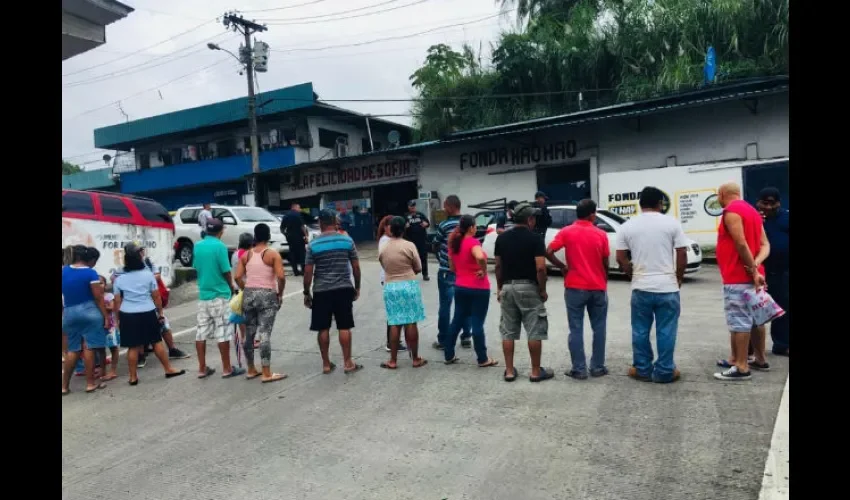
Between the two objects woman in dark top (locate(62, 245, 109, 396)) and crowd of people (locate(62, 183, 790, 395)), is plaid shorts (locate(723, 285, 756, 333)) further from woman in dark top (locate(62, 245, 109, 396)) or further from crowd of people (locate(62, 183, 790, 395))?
woman in dark top (locate(62, 245, 109, 396))

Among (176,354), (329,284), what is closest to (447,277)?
(329,284)

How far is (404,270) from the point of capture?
22.3ft

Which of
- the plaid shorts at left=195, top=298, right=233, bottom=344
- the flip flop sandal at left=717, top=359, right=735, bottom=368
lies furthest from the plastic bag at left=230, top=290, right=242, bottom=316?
the flip flop sandal at left=717, top=359, right=735, bottom=368

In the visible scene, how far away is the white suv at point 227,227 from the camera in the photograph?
55.6 feet

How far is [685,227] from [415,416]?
12520 millimetres

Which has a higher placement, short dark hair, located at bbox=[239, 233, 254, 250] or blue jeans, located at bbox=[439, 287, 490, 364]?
short dark hair, located at bbox=[239, 233, 254, 250]

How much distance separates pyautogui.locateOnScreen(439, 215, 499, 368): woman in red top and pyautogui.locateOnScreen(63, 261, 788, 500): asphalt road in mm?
369

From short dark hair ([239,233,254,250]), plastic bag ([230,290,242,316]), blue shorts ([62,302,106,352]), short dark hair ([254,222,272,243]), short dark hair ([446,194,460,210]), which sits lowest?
blue shorts ([62,302,106,352])

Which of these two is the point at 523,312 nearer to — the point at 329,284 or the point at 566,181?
the point at 329,284

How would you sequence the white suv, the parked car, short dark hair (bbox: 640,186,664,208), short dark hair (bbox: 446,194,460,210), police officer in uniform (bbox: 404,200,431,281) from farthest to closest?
the white suv
the parked car
police officer in uniform (bbox: 404,200,431,281)
short dark hair (bbox: 446,194,460,210)
short dark hair (bbox: 640,186,664,208)

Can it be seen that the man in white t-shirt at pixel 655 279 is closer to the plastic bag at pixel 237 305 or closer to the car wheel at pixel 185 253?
the plastic bag at pixel 237 305

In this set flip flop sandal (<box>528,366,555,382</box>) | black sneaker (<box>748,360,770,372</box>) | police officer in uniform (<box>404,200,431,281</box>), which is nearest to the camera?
black sneaker (<box>748,360,770,372</box>)

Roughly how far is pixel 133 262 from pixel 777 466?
664cm

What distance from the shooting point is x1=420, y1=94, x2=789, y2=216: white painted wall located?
16.4 meters
